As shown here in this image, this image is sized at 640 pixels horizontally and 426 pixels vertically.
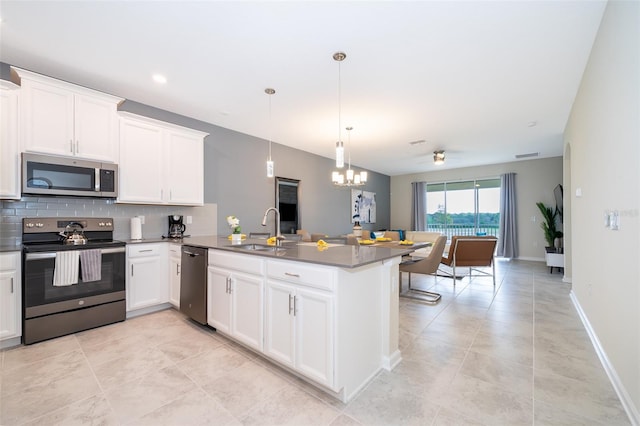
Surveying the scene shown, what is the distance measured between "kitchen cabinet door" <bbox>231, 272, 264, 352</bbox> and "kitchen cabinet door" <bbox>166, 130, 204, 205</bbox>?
1.96 metres

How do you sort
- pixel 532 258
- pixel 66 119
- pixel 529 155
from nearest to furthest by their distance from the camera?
pixel 66 119, pixel 529 155, pixel 532 258

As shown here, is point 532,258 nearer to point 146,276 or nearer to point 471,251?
point 471,251

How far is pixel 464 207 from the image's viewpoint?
8.32 metres

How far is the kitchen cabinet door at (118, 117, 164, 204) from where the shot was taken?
3.16 meters

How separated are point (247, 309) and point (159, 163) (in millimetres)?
2425

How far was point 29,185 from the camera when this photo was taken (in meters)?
2.51

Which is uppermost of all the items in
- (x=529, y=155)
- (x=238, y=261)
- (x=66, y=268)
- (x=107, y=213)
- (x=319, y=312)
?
(x=529, y=155)

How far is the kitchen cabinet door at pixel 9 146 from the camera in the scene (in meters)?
2.40

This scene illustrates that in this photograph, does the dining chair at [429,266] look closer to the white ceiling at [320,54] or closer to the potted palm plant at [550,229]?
the white ceiling at [320,54]

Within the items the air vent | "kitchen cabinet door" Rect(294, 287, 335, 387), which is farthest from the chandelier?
the air vent

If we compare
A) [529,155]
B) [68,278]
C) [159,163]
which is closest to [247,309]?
[68,278]

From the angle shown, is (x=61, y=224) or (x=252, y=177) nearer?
(x=61, y=224)

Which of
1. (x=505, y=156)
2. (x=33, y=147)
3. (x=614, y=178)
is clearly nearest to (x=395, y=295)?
(x=614, y=178)

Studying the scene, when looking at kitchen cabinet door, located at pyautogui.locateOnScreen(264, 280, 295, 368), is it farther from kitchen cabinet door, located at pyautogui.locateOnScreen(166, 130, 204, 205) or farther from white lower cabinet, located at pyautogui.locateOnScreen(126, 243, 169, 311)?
kitchen cabinet door, located at pyautogui.locateOnScreen(166, 130, 204, 205)
